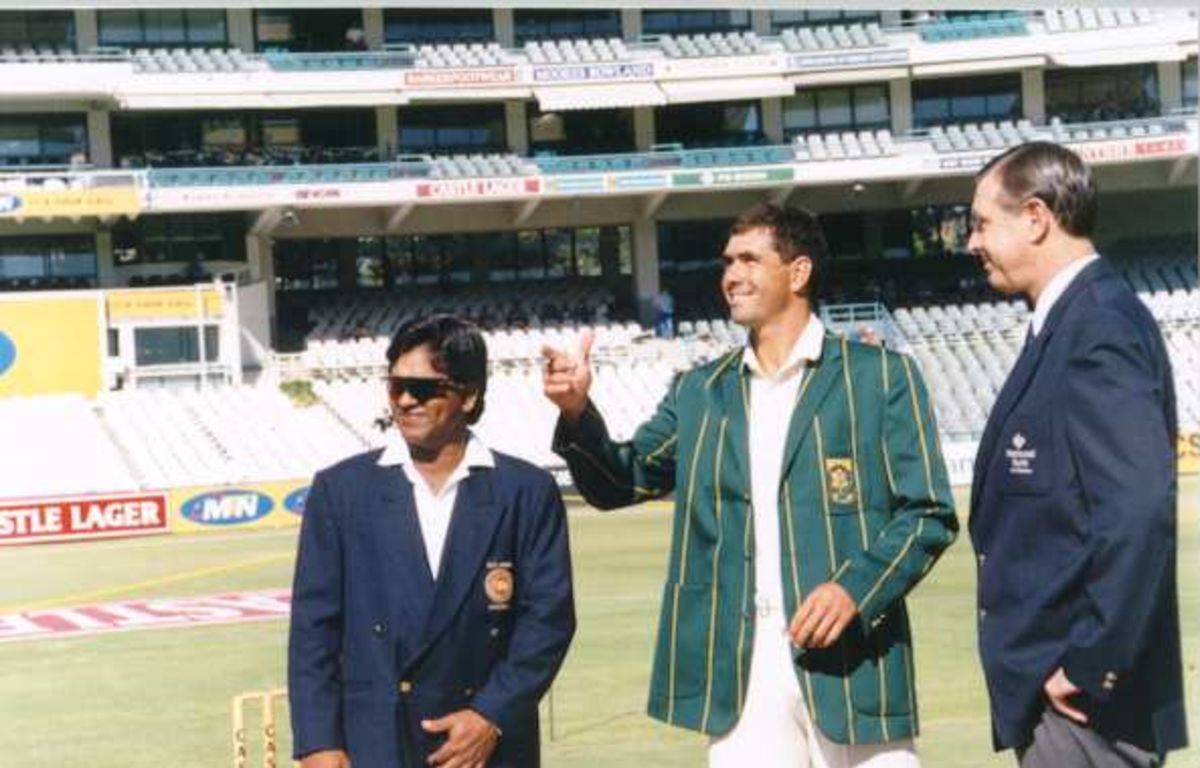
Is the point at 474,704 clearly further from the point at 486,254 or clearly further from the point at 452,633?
the point at 486,254

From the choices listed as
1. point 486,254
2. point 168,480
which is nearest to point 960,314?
point 486,254

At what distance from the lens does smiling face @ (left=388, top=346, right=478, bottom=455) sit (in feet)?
16.6

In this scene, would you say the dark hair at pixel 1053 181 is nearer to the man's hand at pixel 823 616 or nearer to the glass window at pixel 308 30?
the man's hand at pixel 823 616

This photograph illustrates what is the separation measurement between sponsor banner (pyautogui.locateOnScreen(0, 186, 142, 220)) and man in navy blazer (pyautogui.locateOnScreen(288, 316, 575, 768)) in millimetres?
35584

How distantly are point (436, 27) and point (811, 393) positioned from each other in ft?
135

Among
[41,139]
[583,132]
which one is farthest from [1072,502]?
[583,132]

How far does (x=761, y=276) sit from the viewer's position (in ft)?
17.4

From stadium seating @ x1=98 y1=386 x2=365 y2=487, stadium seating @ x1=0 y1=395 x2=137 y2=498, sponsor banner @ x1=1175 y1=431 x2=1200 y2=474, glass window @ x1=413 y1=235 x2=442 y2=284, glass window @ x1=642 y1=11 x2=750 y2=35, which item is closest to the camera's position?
sponsor banner @ x1=1175 y1=431 x2=1200 y2=474

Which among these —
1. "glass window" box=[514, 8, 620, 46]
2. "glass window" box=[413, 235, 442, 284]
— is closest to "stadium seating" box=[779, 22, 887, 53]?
"glass window" box=[514, 8, 620, 46]

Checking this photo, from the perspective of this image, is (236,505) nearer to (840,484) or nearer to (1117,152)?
(1117,152)

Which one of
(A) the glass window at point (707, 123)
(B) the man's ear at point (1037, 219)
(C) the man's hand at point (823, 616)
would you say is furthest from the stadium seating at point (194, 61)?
(B) the man's ear at point (1037, 219)

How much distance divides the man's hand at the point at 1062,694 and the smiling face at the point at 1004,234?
36.1 inches

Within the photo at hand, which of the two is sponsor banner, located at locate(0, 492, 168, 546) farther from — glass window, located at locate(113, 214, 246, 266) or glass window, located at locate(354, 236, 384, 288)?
glass window, located at locate(354, 236, 384, 288)

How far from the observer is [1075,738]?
4.31m
